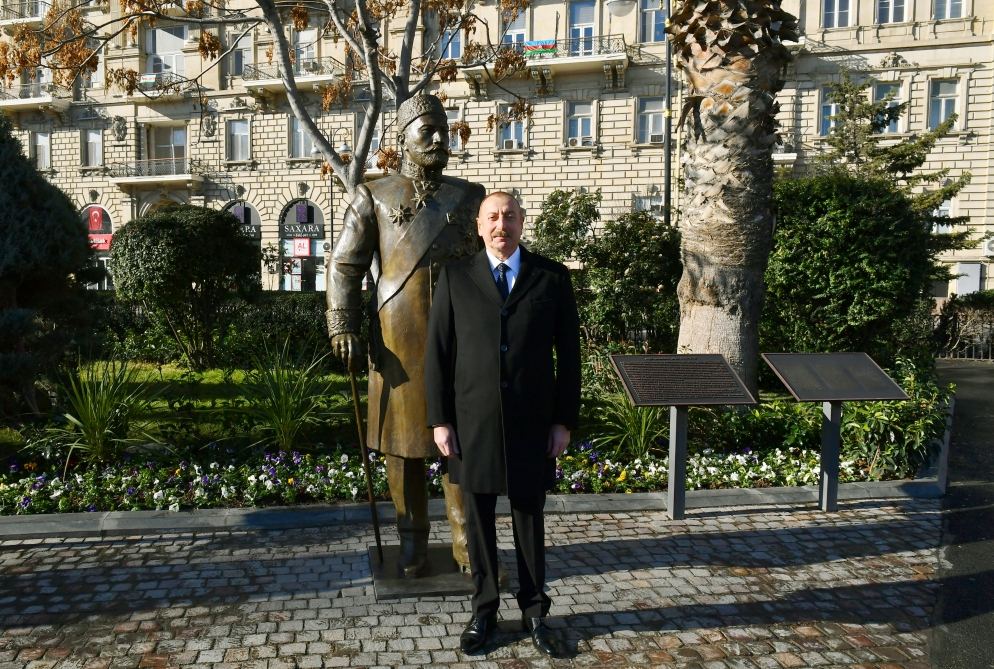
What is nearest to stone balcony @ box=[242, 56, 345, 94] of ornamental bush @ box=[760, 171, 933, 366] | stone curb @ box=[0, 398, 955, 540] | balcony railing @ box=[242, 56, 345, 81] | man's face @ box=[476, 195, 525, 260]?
balcony railing @ box=[242, 56, 345, 81]

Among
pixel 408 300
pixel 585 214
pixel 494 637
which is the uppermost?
pixel 585 214

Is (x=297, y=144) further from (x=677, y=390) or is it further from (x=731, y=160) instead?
(x=677, y=390)

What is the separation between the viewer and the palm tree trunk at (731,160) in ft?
24.5

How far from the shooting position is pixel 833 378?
18.7 ft

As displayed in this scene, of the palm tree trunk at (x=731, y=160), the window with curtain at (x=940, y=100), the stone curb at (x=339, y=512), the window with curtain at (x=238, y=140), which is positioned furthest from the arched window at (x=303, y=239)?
the stone curb at (x=339, y=512)

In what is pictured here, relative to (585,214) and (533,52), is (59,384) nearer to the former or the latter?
(585,214)

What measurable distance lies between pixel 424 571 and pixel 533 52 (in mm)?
28783

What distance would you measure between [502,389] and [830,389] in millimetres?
3213

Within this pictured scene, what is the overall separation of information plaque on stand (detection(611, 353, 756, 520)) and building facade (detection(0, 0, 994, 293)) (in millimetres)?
18540

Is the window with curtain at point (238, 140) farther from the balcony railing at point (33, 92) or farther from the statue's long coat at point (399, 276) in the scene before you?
the statue's long coat at point (399, 276)

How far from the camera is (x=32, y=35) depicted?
9.92 m

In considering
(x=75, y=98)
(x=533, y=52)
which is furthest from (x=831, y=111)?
(x=75, y=98)

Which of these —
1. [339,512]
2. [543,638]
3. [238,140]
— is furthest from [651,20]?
[543,638]

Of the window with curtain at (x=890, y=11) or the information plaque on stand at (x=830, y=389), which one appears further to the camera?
the window with curtain at (x=890, y=11)
